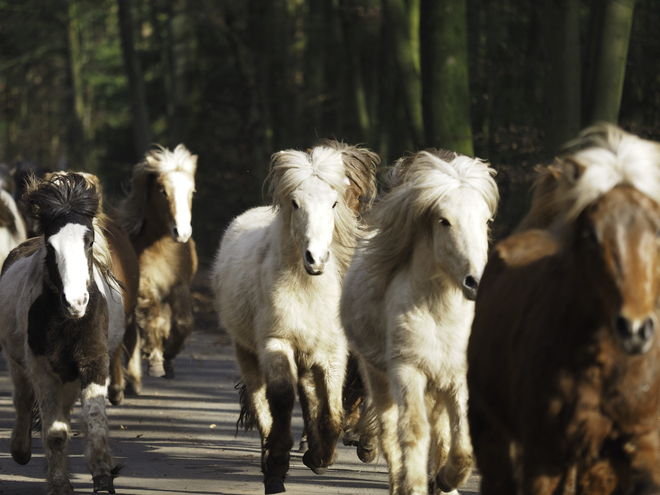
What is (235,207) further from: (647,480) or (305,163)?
(647,480)

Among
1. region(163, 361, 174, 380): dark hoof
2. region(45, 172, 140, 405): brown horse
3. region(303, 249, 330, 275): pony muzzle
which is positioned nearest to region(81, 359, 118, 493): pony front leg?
region(303, 249, 330, 275): pony muzzle

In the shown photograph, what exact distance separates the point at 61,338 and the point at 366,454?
2.66 m

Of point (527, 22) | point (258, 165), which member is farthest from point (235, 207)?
point (527, 22)

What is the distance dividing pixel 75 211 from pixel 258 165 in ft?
42.3

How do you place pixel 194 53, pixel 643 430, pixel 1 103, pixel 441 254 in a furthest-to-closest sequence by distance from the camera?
pixel 1 103, pixel 194 53, pixel 441 254, pixel 643 430

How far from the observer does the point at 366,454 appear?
7723 millimetres

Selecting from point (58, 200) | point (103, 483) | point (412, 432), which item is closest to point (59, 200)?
point (58, 200)

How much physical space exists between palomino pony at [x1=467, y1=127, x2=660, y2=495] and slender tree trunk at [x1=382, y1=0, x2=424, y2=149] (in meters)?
9.66

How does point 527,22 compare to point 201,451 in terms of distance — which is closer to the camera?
point 201,451

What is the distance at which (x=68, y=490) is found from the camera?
6.26 m

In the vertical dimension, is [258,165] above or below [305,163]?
below

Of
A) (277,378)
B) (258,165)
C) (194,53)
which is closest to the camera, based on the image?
(277,378)

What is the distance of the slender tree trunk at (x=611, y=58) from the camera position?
11367mm

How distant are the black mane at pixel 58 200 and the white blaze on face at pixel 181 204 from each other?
3997 mm
